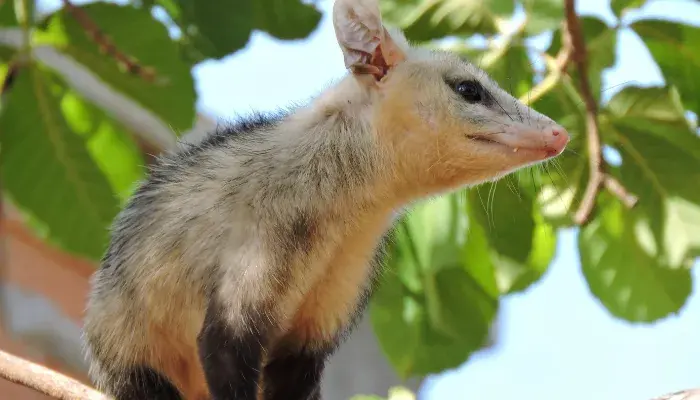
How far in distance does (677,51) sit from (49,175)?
167 cm

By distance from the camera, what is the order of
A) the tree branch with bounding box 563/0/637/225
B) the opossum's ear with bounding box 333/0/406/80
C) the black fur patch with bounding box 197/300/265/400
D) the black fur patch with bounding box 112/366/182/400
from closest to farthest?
the black fur patch with bounding box 197/300/265/400 → the opossum's ear with bounding box 333/0/406/80 → the black fur patch with bounding box 112/366/182/400 → the tree branch with bounding box 563/0/637/225

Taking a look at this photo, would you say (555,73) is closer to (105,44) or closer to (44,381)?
(105,44)

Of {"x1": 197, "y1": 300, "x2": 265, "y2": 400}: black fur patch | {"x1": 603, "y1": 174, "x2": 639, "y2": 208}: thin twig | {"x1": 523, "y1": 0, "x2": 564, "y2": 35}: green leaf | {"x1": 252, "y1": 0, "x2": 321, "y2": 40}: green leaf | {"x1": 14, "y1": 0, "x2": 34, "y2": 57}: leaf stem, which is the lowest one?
{"x1": 603, "y1": 174, "x2": 639, "y2": 208}: thin twig

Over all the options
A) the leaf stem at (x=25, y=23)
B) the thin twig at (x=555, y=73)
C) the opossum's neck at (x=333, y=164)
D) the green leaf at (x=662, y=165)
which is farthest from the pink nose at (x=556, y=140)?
the leaf stem at (x=25, y=23)

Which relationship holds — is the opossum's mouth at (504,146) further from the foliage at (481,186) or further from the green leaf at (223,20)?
the green leaf at (223,20)

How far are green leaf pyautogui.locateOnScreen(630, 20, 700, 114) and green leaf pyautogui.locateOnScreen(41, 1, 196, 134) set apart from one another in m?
1.18

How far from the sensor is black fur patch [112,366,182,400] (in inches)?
80.8

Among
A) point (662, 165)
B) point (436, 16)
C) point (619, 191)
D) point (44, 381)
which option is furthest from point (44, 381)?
point (662, 165)

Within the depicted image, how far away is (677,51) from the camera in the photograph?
7.93 feet

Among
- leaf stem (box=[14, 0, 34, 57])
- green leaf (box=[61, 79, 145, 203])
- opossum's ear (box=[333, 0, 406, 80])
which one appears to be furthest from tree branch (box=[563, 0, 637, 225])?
leaf stem (box=[14, 0, 34, 57])

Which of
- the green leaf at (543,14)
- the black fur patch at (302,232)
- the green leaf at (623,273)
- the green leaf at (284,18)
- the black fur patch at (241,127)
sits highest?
the green leaf at (284,18)

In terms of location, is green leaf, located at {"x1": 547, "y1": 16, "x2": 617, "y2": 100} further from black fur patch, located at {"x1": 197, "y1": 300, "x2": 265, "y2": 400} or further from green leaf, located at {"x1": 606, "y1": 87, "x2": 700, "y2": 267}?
black fur patch, located at {"x1": 197, "y1": 300, "x2": 265, "y2": 400}

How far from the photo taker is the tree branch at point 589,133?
2168 mm

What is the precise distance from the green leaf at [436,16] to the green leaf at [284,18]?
20 centimetres
